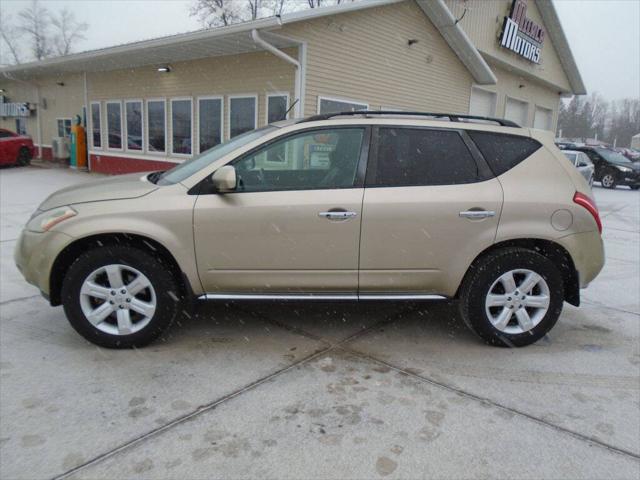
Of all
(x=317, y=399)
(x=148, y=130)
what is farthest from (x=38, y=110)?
(x=317, y=399)

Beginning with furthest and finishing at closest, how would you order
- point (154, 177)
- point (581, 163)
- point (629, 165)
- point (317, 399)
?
point (629, 165) → point (581, 163) → point (154, 177) → point (317, 399)

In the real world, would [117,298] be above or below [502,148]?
below

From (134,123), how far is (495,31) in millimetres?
13112

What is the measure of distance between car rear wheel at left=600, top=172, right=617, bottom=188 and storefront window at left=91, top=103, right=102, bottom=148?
1864 cm

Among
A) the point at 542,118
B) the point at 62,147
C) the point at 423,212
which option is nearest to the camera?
the point at 423,212

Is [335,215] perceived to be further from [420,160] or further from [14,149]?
[14,149]

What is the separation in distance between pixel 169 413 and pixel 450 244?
2.18 metres

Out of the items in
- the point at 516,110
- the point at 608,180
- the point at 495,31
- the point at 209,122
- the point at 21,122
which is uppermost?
the point at 495,31

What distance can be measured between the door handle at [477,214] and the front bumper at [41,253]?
2.75 meters

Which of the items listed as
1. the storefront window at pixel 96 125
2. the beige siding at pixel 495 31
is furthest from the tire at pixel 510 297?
the storefront window at pixel 96 125

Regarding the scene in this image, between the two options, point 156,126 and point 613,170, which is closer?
point 156,126

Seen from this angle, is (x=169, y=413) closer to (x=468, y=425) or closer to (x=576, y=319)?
(x=468, y=425)

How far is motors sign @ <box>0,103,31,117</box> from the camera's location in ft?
66.5

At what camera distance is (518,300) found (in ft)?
12.3
